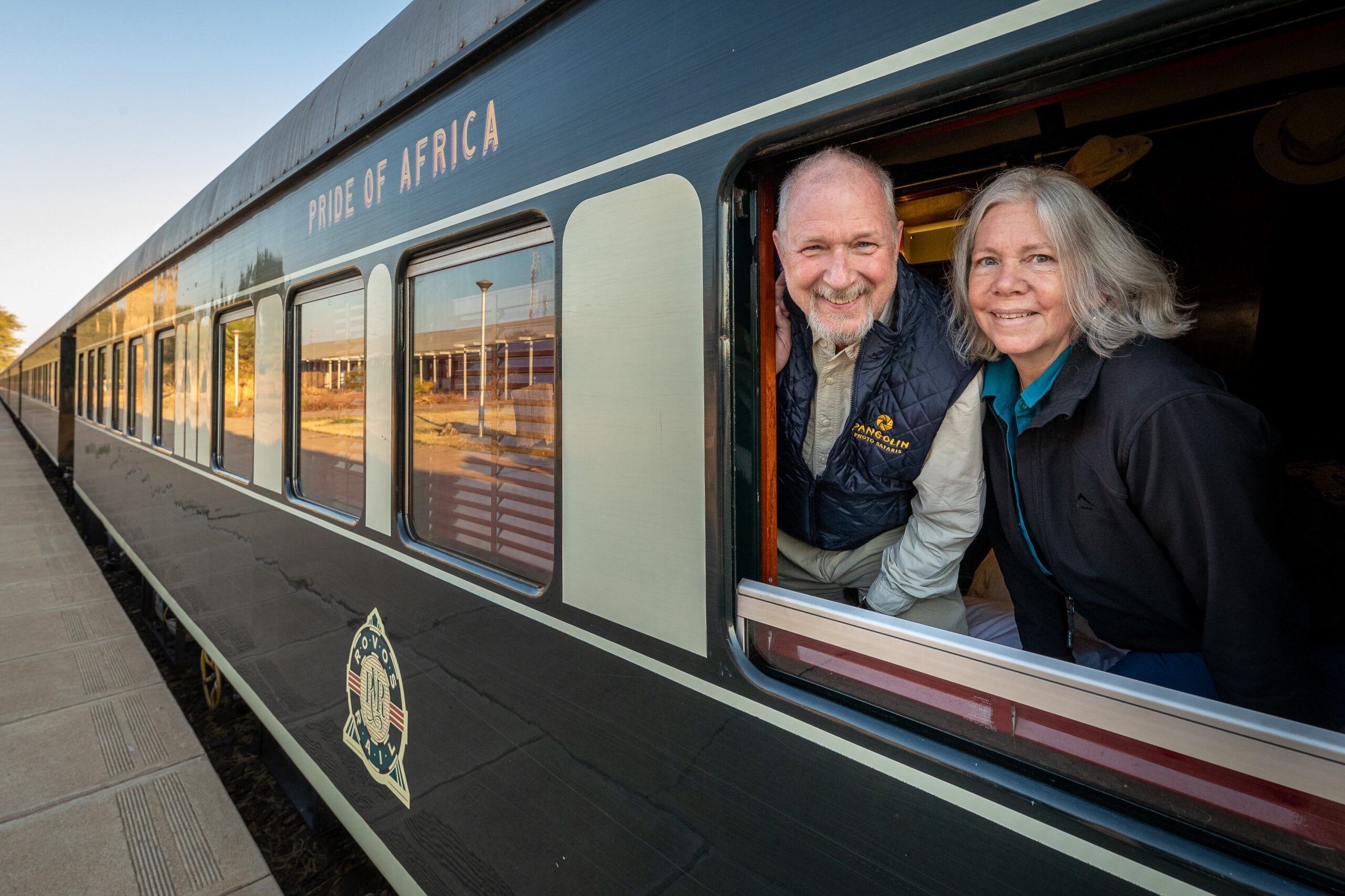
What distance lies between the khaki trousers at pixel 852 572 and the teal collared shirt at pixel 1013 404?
259 mm

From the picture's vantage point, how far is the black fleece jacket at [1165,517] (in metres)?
1.05

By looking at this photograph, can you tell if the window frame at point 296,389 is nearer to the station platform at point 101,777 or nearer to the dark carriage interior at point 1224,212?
the station platform at point 101,777

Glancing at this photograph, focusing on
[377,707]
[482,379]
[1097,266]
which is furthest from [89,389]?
[1097,266]

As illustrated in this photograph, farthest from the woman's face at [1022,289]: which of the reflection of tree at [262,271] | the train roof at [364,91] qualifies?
the reflection of tree at [262,271]

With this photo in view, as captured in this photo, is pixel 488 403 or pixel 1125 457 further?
pixel 488 403

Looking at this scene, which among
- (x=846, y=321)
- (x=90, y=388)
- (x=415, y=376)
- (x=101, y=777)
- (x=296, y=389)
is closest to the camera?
(x=846, y=321)

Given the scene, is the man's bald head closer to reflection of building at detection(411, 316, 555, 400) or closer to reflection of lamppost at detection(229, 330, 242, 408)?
reflection of building at detection(411, 316, 555, 400)

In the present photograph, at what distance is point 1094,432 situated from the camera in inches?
47.9

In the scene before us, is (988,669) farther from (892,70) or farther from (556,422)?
(556,422)

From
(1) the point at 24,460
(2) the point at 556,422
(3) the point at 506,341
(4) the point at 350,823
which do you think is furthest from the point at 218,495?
(1) the point at 24,460

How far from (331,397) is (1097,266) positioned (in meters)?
2.65

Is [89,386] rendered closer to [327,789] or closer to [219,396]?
[219,396]

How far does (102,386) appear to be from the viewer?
8.20m

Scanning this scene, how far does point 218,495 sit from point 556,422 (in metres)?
3.32
